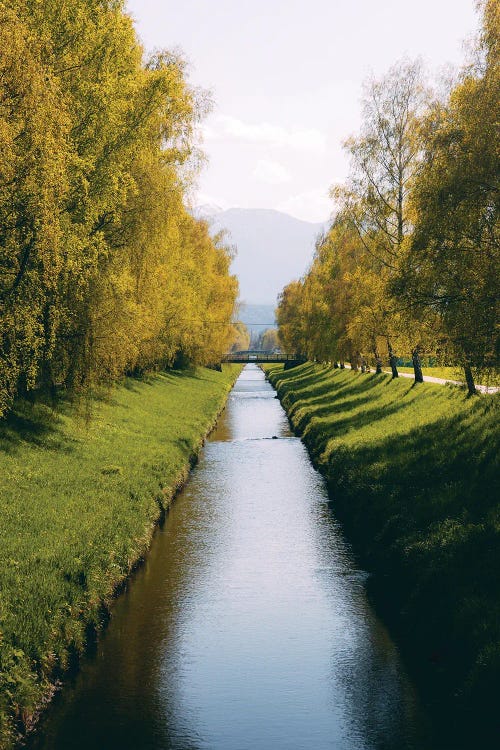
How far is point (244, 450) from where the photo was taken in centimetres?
4209

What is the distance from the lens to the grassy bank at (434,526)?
46.0ft

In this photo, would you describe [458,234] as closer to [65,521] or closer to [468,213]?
[468,213]

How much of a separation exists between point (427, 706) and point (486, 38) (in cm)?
2074

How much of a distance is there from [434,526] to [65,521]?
394 inches

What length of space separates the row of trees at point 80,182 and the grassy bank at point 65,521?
108 inches

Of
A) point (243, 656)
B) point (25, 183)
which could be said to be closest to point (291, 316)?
point (25, 183)

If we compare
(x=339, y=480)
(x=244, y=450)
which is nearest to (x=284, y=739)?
(x=339, y=480)

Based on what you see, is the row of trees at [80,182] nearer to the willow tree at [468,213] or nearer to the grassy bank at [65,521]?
the grassy bank at [65,521]

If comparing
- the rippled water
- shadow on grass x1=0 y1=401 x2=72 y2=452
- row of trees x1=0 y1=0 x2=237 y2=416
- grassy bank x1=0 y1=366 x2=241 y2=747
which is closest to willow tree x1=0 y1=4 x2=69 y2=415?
row of trees x1=0 y1=0 x2=237 y2=416

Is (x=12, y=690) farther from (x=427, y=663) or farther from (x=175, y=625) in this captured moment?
(x=427, y=663)

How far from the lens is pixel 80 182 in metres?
24.3

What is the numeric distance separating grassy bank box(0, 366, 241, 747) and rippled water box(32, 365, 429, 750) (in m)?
0.68

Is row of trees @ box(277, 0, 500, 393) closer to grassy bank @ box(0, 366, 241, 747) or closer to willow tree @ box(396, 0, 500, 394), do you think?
willow tree @ box(396, 0, 500, 394)

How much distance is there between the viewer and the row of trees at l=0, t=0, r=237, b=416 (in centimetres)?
1909
